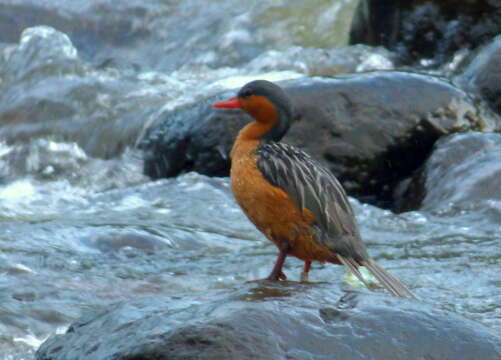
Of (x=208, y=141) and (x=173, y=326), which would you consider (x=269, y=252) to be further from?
(x=173, y=326)

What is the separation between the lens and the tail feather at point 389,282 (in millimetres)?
4828

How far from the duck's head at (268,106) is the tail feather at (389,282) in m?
1.01

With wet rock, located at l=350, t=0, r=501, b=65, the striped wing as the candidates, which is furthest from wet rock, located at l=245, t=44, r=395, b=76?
the striped wing

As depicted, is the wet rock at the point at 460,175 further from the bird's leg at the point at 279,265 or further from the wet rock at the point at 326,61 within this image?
the wet rock at the point at 326,61

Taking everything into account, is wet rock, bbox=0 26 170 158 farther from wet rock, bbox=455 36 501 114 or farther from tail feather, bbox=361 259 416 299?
tail feather, bbox=361 259 416 299

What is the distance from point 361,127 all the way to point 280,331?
5.62 meters

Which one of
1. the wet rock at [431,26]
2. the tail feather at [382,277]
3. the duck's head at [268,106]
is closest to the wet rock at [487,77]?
the wet rock at [431,26]

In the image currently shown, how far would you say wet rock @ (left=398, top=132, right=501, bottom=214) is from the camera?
8.40 meters

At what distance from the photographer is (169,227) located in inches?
309

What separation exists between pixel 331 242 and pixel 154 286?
166 centimetres

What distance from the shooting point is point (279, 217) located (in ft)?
16.4

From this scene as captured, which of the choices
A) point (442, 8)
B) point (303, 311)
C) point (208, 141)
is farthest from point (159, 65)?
point (303, 311)

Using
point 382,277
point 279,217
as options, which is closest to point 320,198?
point 279,217

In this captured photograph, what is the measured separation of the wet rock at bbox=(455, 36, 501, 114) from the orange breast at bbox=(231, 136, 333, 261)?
569 centimetres
